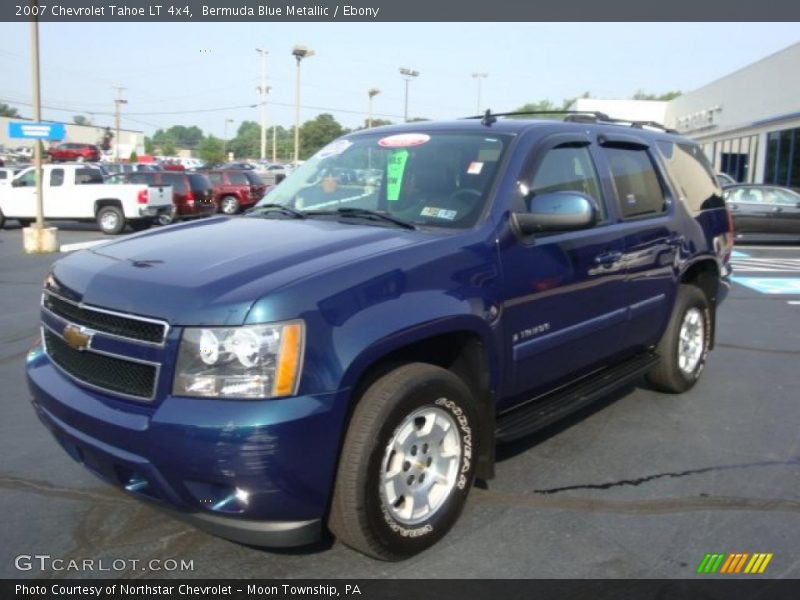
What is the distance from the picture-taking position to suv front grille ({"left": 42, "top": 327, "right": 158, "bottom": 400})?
2.80 m

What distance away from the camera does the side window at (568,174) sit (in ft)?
13.3

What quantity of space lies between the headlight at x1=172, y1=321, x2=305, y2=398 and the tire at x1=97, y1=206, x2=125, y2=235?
1800 centimetres

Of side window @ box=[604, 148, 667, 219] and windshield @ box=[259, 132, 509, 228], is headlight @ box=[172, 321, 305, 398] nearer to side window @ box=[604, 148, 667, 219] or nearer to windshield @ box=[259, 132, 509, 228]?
windshield @ box=[259, 132, 509, 228]

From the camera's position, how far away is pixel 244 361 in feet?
8.77

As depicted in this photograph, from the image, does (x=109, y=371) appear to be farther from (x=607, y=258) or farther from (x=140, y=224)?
(x=140, y=224)

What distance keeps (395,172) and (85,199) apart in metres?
17.8

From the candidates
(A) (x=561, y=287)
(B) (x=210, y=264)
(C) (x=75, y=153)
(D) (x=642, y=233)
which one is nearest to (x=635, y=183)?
(D) (x=642, y=233)

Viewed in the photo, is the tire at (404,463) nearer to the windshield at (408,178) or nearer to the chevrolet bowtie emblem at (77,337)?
the windshield at (408,178)

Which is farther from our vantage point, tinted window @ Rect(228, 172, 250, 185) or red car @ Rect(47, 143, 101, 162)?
red car @ Rect(47, 143, 101, 162)

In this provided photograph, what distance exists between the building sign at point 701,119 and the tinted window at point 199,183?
1036 inches

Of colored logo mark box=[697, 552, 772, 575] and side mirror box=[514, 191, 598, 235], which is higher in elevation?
side mirror box=[514, 191, 598, 235]

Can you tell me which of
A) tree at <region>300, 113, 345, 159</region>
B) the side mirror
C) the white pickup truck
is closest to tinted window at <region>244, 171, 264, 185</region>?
the white pickup truck

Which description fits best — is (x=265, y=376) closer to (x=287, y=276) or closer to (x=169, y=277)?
(x=287, y=276)
